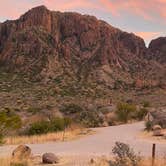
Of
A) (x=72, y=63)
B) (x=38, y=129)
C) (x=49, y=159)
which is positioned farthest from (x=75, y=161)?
(x=72, y=63)

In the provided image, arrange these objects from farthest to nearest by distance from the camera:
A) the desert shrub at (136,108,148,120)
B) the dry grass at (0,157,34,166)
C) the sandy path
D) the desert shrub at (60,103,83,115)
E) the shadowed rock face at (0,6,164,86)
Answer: the shadowed rock face at (0,6,164,86), the desert shrub at (136,108,148,120), the desert shrub at (60,103,83,115), the sandy path, the dry grass at (0,157,34,166)

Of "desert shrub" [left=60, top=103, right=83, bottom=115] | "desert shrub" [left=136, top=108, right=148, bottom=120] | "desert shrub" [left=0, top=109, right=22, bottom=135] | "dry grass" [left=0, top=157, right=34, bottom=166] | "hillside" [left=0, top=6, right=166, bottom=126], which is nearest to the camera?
"dry grass" [left=0, top=157, right=34, bottom=166]

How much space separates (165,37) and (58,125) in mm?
105735

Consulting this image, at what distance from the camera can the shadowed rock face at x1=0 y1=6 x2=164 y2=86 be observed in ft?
301

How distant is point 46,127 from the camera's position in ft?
112

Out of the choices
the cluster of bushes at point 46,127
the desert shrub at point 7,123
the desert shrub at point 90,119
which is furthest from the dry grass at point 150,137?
the desert shrub at point 90,119

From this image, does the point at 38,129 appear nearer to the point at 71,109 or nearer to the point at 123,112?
the point at 123,112

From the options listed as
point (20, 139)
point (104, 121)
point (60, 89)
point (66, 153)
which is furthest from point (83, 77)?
point (66, 153)

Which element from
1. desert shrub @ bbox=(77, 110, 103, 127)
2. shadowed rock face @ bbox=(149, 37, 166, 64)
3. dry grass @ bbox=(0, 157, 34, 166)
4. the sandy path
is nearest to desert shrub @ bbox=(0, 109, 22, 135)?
the sandy path

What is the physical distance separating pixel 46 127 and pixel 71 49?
7121cm

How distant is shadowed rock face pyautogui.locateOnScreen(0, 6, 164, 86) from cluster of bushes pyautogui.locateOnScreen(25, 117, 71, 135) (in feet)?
167

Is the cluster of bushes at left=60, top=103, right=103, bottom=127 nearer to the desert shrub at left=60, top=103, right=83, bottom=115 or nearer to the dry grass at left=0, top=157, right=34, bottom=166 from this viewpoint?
the desert shrub at left=60, top=103, right=83, bottom=115

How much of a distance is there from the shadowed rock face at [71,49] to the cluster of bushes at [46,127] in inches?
2004

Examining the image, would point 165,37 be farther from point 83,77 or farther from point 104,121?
point 104,121
